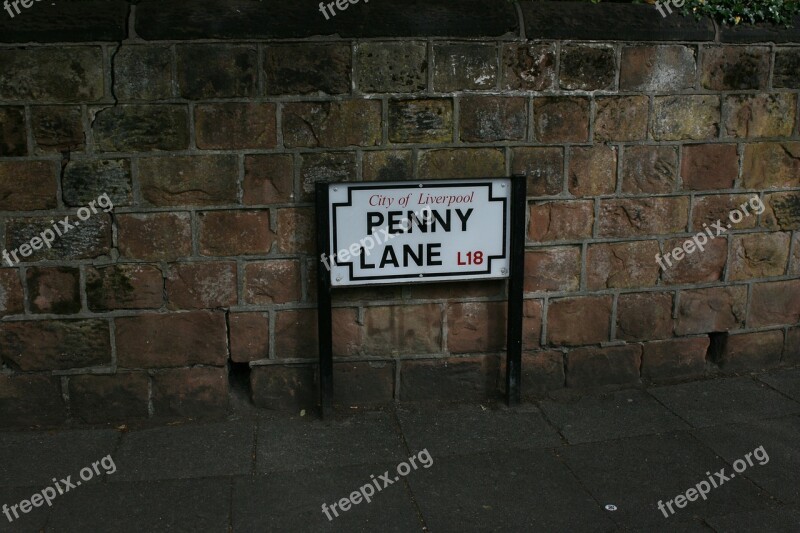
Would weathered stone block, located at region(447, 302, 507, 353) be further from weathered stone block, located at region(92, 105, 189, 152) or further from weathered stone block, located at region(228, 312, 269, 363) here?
weathered stone block, located at region(92, 105, 189, 152)

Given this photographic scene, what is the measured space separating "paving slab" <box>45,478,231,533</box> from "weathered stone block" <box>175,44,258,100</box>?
1.98 m

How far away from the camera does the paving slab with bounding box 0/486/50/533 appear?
11.6ft

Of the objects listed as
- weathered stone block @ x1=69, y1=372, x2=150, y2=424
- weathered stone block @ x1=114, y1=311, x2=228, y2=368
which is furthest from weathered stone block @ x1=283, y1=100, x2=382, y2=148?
weathered stone block @ x1=69, y1=372, x2=150, y2=424

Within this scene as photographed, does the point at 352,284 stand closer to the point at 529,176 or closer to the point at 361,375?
the point at 361,375

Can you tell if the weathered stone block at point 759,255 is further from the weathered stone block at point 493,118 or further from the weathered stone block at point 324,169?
the weathered stone block at point 324,169

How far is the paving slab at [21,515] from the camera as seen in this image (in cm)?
353

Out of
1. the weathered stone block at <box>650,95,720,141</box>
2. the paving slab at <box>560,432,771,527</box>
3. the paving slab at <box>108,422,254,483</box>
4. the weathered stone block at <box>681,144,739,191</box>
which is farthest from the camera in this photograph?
the weathered stone block at <box>681,144,739,191</box>

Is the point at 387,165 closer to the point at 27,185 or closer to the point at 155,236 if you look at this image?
the point at 155,236

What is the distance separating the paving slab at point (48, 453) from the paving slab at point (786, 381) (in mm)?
3971

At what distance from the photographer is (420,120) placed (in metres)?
4.46

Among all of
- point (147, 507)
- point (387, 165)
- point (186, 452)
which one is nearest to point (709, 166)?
point (387, 165)

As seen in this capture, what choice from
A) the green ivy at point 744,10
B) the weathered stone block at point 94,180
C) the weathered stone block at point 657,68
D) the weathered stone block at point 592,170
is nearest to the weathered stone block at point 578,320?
the weathered stone block at point 592,170

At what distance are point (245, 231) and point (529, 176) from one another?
164 centimetres

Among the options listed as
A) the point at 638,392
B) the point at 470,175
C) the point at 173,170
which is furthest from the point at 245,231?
the point at 638,392
